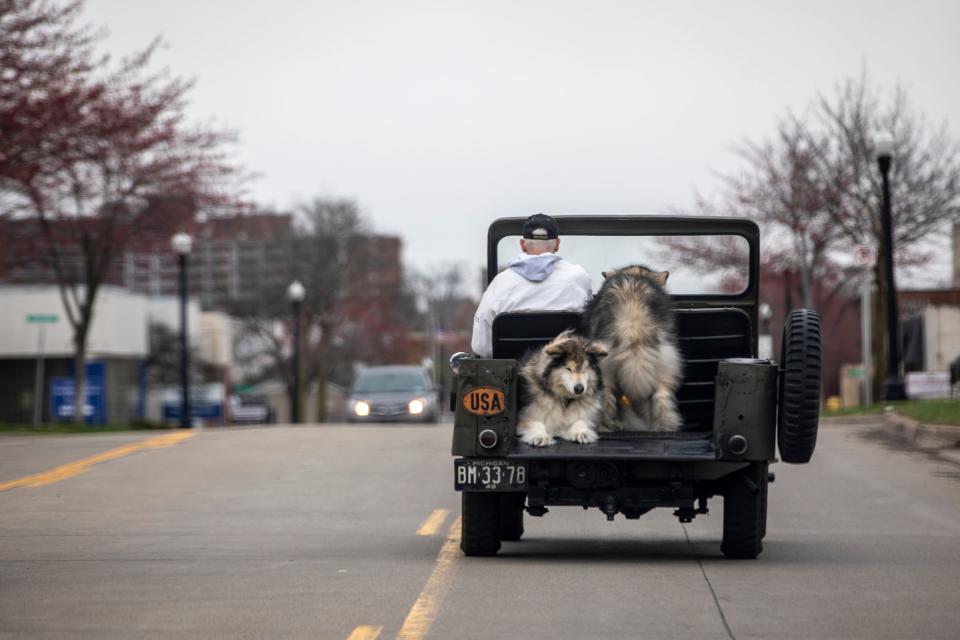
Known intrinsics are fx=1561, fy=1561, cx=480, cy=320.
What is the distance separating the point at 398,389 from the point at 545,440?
820 inches

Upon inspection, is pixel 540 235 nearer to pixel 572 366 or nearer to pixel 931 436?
pixel 572 366

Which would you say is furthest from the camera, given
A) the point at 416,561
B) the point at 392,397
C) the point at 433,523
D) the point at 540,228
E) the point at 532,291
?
the point at 392,397

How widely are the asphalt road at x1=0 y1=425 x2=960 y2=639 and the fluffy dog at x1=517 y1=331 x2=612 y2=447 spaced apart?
0.87 meters

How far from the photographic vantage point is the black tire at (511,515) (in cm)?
1119

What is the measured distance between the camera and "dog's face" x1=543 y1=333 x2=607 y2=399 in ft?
32.1

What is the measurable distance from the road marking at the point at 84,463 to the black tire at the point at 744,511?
827cm

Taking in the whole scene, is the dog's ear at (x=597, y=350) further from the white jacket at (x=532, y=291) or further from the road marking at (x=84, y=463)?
the road marking at (x=84, y=463)

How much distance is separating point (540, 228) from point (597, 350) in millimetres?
1288

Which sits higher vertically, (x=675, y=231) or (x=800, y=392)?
(x=675, y=231)

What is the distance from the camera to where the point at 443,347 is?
122 m

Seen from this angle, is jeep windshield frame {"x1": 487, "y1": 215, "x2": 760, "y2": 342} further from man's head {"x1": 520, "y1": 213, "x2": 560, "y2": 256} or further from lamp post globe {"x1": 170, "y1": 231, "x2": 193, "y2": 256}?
lamp post globe {"x1": 170, "y1": 231, "x2": 193, "y2": 256}

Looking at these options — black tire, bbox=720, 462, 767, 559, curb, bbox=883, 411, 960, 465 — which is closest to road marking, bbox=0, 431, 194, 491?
black tire, bbox=720, 462, 767, 559

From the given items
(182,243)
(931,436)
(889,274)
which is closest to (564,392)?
(931,436)

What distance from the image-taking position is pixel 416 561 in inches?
405
